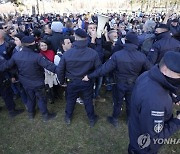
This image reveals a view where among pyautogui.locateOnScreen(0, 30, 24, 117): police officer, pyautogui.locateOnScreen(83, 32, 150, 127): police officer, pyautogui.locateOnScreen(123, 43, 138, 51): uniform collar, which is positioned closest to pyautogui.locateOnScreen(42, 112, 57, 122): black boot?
pyautogui.locateOnScreen(0, 30, 24, 117): police officer

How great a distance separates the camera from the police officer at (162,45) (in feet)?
16.2

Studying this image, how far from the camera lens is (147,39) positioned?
223 inches

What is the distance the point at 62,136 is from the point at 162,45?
3.05m

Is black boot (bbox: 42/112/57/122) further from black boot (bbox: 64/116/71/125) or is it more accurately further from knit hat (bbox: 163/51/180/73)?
knit hat (bbox: 163/51/180/73)

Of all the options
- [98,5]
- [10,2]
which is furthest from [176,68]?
[98,5]

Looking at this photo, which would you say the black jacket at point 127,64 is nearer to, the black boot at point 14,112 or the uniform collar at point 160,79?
the uniform collar at point 160,79

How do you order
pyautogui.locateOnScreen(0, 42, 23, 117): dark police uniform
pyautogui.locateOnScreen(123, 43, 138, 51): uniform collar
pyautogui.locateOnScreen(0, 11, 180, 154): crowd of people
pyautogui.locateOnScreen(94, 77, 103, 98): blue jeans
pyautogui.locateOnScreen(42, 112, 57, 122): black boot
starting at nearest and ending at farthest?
pyautogui.locateOnScreen(0, 11, 180, 154): crowd of people
pyautogui.locateOnScreen(123, 43, 138, 51): uniform collar
pyautogui.locateOnScreen(0, 42, 23, 117): dark police uniform
pyautogui.locateOnScreen(42, 112, 57, 122): black boot
pyautogui.locateOnScreen(94, 77, 103, 98): blue jeans

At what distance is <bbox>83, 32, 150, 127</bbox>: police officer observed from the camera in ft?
13.1

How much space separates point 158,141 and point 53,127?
2.85 m

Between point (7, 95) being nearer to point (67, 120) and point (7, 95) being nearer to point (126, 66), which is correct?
point (67, 120)

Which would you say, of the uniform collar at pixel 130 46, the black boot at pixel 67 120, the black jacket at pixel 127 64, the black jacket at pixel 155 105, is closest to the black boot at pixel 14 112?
the black boot at pixel 67 120

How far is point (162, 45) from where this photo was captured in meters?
4.93

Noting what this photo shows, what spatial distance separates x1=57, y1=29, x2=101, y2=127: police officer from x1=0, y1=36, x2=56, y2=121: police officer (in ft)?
1.07

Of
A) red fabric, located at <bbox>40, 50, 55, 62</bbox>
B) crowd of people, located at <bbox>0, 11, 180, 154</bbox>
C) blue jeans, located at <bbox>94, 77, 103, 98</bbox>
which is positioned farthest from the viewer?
blue jeans, located at <bbox>94, 77, 103, 98</bbox>
